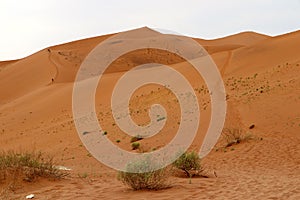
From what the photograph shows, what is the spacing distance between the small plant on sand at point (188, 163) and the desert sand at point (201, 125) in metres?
0.52

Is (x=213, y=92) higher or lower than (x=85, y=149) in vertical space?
higher

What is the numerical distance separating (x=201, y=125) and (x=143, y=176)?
9.44 meters

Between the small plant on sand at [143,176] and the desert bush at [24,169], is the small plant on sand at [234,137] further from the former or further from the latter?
the desert bush at [24,169]

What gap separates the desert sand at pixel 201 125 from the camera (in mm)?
8875

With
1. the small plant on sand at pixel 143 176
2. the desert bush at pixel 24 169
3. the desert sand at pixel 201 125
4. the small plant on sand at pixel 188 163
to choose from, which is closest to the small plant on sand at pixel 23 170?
the desert bush at pixel 24 169

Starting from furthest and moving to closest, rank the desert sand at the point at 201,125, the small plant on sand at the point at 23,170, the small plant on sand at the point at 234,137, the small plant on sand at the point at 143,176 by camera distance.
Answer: the small plant on sand at the point at 234,137 → the small plant on sand at the point at 23,170 → the desert sand at the point at 201,125 → the small plant on sand at the point at 143,176

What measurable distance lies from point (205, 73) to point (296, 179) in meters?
24.4

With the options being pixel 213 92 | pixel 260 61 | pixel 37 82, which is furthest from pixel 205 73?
pixel 37 82

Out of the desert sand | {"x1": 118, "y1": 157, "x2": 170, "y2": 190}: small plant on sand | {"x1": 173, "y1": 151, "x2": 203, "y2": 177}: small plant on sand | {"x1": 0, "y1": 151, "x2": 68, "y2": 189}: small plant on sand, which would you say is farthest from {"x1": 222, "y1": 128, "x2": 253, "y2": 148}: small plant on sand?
{"x1": 0, "y1": 151, "x2": 68, "y2": 189}: small plant on sand

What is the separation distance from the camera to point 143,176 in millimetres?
8688

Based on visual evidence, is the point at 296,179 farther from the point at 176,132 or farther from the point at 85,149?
the point at 85,149

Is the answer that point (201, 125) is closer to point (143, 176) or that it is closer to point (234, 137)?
point (234, 137)

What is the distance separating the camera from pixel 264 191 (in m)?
8.35

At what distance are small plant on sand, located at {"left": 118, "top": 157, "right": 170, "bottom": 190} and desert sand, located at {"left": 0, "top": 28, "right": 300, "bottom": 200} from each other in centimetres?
A: 26
